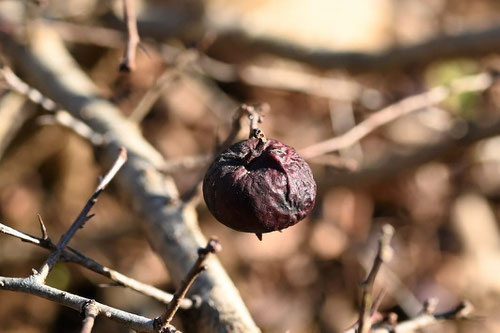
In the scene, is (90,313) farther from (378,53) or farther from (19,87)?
(378,53)

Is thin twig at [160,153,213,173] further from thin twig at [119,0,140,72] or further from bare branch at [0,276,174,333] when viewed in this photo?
bare branch at [0,276,174,333]

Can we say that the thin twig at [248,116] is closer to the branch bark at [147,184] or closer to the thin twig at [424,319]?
the branch bark at [147,184]

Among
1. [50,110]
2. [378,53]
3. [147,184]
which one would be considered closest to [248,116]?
[147,184]

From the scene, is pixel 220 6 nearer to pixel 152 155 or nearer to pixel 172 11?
pixel 172 11

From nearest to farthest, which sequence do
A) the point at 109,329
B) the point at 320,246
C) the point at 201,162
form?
1. the point at 201,162
2. the point at 109,329
3. the point at 320,246

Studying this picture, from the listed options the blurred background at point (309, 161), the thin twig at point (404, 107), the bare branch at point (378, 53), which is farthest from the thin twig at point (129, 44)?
the bare branch at point (378, 53)

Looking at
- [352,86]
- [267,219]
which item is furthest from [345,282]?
[267,219]
